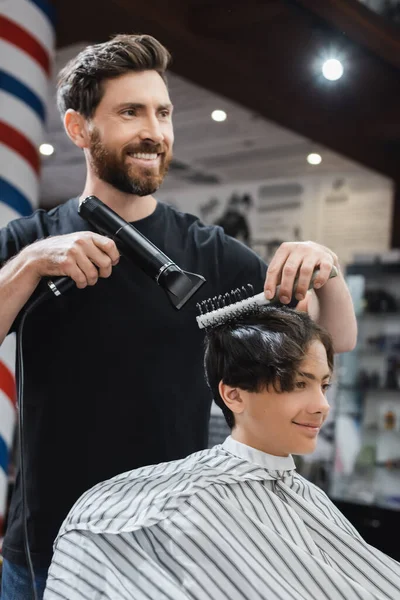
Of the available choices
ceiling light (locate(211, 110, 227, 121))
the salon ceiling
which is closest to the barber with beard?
the salon ceiling

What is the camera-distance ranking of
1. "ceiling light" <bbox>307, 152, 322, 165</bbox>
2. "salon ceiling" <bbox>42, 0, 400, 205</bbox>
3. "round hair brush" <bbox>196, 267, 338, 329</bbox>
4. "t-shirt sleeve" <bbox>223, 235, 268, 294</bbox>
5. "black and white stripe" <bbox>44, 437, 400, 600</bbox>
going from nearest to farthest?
1. "black and white stripe" <bbox>44, 437, 400, 600</bbox>
2. "round hair brush" <bbox>196, 267, 338, 329</bbox>
3. "t-shirt sleeve" <bbox>223, 235, 268, 294</bbox>
4. "salon ceiling" <bbox>42, 0, 400, 205</bbox>
5. "ceiling light" <bbox>307, 152, 322, 165</bbox>

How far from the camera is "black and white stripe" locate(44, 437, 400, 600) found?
4.06 ft

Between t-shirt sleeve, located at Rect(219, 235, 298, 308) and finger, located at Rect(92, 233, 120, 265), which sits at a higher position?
t-shirt sleeve, located at Rect(219, 235, 298, 308)

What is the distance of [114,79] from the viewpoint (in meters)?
1.48

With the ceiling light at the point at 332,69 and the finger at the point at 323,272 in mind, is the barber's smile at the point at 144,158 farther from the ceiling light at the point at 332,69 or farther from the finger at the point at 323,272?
the ceiling light at the point at 332,69

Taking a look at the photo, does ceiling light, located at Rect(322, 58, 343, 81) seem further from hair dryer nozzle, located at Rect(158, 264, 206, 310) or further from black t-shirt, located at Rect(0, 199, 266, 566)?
hair dryer nozzle, located at Rect(158, 264, 206, 310)

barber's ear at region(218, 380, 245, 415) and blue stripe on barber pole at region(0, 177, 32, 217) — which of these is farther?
blue stripe on barber pole at region(0, 177, 32, 217)

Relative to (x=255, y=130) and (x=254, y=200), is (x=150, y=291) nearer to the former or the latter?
(x=255, y=130)

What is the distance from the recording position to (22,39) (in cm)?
321

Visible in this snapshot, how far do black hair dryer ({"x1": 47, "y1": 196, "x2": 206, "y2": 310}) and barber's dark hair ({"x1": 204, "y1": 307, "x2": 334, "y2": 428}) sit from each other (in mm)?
171

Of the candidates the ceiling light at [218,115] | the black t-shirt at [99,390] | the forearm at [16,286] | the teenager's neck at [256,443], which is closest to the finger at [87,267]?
the forearm at [16,286]

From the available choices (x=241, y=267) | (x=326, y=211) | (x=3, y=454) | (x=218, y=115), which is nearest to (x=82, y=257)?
(x=241, y=267)

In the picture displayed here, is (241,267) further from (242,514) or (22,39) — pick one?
(22,39)

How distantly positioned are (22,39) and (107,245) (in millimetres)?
2283
